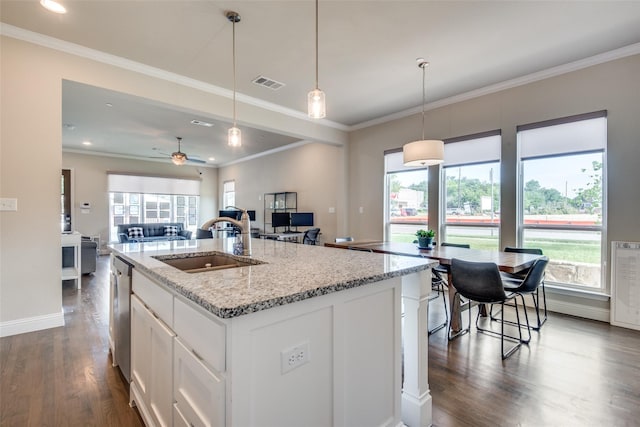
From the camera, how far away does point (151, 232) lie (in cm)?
891

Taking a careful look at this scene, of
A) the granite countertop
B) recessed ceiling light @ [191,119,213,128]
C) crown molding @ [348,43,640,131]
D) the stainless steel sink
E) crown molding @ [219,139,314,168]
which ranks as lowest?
the stainless steel sink

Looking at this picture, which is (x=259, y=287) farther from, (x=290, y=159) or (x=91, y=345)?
(x=290, y=159)

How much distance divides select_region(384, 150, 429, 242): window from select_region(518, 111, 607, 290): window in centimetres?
143

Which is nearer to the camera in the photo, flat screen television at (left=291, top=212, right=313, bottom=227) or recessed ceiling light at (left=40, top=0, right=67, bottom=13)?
recessed ceiling light at (left=40, top=0, right=67, bottom=13)

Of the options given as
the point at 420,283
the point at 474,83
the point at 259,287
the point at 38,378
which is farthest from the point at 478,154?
the point at 38,378

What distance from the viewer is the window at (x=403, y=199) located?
199 inches

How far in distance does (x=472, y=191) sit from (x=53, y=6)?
5004 mm

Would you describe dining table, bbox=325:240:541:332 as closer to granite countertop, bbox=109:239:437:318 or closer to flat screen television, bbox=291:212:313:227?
granite countertop, bbox=109:239:437:318

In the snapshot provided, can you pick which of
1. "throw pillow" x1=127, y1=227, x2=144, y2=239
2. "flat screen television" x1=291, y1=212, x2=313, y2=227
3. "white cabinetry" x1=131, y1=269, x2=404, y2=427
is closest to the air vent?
"white cabinetry" x1=131, y1=269, x2=404, y2=427

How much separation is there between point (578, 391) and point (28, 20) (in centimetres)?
518

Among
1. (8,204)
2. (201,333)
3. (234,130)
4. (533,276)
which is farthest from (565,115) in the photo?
(8,204)

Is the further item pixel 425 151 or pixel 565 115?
pixel 565 115

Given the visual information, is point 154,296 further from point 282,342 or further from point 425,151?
point 425,151

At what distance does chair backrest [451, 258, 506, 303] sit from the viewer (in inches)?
97.3
